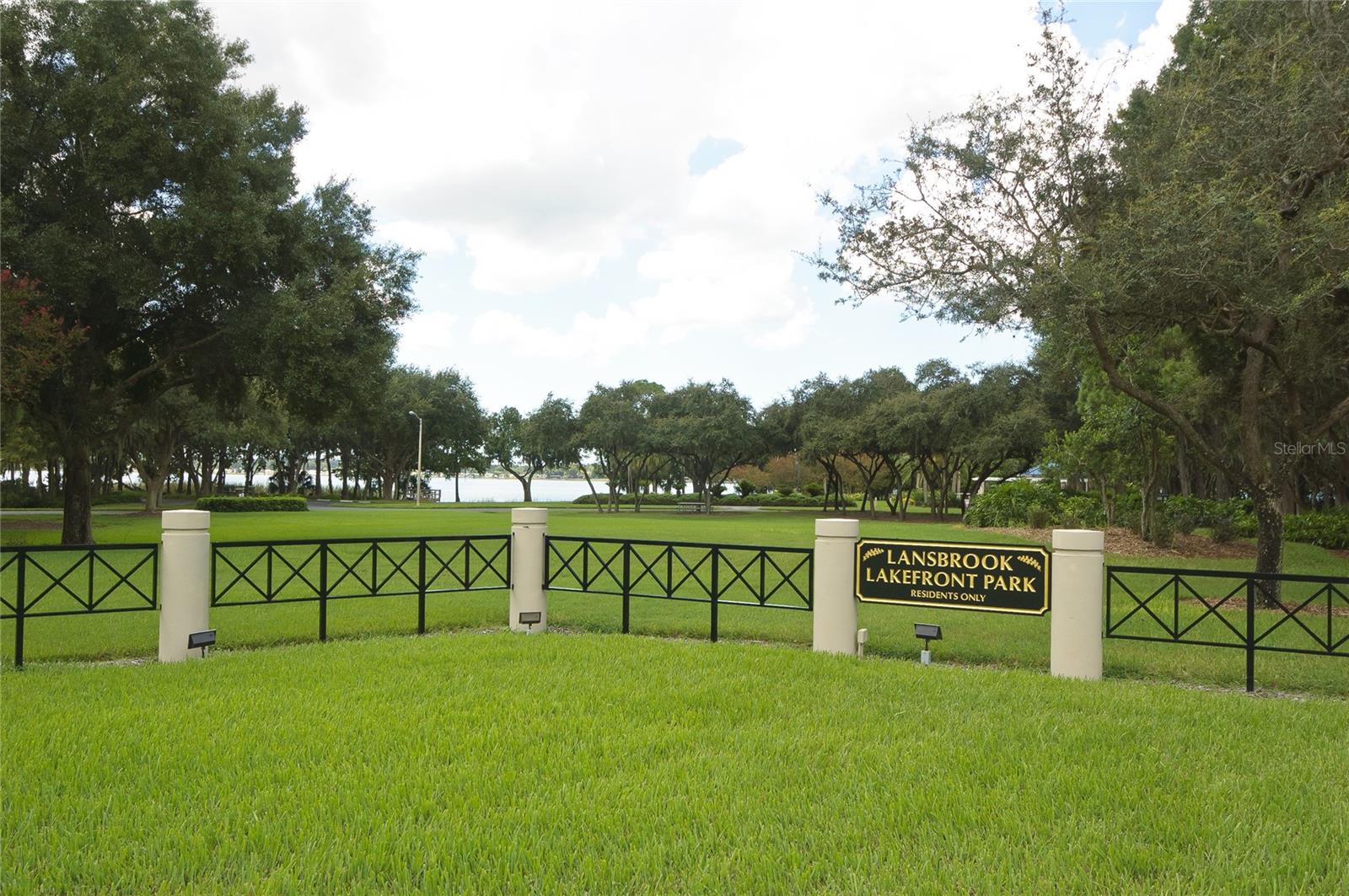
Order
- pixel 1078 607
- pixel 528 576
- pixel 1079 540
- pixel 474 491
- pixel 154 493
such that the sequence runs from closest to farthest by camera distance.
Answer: pixel 1078 607 → pixel 1079 540 → pixel 528 576 → pixel 154 493 → pixel 474 491

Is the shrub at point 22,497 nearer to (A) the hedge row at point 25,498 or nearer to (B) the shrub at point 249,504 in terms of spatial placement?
→ (A) the hedge row at point 25,498

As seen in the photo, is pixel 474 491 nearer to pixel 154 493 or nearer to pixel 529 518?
pixel 154 493

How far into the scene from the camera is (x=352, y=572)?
9469mm

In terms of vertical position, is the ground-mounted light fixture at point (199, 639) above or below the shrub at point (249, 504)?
above

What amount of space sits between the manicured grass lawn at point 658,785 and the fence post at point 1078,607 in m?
0.63

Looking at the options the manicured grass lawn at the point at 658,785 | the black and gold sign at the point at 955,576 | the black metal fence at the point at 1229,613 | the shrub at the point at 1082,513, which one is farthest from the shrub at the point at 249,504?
the black and gold sign at the point at 955,576

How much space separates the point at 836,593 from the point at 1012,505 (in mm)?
28959

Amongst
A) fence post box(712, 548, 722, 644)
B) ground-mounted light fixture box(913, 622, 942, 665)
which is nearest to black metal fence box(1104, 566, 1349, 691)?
ground-mounted light fixture box(913, 622, 942, 665)

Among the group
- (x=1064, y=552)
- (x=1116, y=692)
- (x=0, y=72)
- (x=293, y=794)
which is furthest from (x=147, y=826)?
(x=0, y=72)

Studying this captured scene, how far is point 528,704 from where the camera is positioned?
6.42 metres

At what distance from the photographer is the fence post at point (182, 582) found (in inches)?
334

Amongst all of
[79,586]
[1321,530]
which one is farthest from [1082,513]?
[79,586]

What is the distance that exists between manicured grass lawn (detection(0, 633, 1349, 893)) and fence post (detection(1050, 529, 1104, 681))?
0.63 m

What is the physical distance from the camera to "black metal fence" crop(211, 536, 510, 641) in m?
9.49
